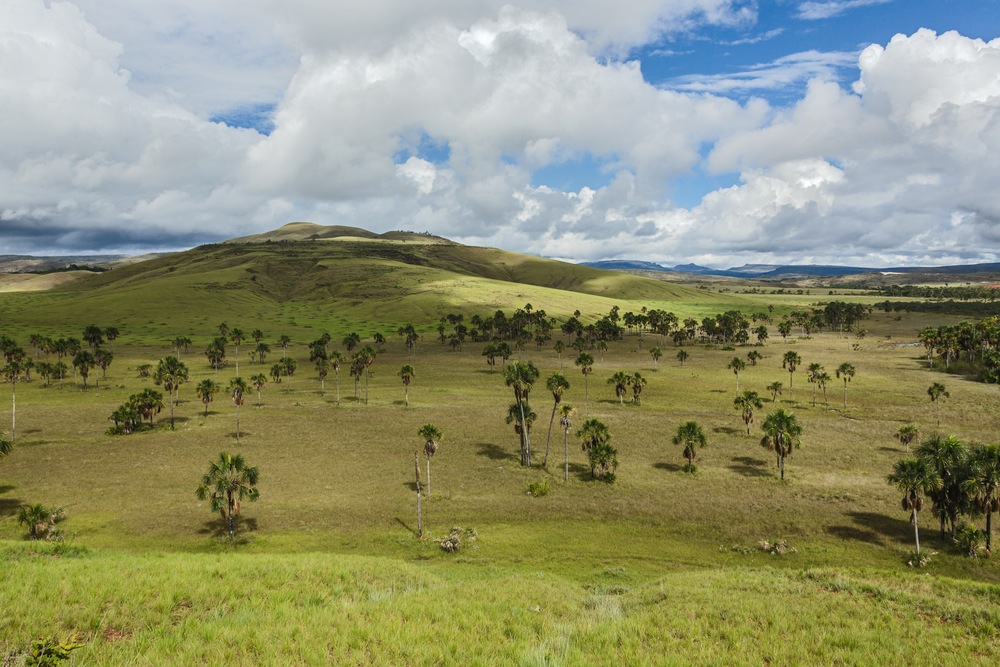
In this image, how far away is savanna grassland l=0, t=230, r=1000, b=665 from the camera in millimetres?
18375

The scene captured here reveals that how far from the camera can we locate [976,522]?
163ft

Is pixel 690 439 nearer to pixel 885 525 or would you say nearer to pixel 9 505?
pixel 885 525

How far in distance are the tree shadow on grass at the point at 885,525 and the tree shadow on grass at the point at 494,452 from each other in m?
38.5

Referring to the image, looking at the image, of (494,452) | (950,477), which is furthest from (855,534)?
(494,452)

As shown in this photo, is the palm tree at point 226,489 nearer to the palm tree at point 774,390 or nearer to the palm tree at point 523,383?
the palm tree at point 523,383

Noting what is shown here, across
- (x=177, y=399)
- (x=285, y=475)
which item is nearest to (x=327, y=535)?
(x=285, y=475)

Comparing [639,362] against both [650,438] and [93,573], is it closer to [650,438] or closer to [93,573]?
[650,438]

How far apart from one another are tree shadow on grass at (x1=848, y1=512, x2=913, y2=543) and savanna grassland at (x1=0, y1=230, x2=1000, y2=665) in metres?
0.25

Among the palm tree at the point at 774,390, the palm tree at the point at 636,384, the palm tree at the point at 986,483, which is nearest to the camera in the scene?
the palm tree at the point at 986,483

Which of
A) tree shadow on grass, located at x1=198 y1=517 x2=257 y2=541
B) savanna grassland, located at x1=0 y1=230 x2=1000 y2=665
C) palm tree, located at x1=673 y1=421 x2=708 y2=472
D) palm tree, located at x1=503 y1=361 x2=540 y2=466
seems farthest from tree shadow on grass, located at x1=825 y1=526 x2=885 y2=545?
tree shadow on grass, located at x1=198 y1=517 x2=257 y2=541

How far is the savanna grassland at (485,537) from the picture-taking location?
60.3 ft

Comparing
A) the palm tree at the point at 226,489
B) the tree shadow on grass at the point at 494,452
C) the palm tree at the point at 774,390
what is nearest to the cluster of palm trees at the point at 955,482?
the tree shadow on grass at the point at 494,452

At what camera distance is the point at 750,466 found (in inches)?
2598

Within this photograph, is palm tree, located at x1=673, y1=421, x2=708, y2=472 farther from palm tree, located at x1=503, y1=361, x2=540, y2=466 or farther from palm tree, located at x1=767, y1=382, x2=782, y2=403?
palm tree, located at x1=767, y1=382, x2=782, y2=403
